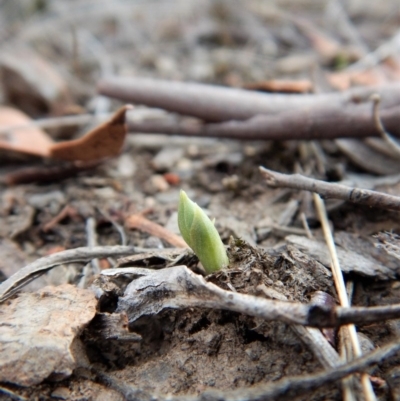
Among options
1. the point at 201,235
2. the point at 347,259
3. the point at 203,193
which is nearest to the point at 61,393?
the point at 201,235

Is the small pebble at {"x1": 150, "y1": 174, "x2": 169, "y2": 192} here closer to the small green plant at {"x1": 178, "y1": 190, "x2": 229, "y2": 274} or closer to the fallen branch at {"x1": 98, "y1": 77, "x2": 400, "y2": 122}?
the fallen branch at {"x1": 98, "y1": 77, "x2": 400, "y2": 122}

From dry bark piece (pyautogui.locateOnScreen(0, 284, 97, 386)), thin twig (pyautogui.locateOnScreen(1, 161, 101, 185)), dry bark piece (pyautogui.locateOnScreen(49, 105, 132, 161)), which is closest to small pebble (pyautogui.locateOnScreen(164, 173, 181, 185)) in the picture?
dry bark piece (pyautogui.locateOnScreen(49, 105, 132, 161))

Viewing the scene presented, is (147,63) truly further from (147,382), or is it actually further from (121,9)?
(147,382)

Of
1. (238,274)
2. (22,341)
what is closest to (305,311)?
(238,274)

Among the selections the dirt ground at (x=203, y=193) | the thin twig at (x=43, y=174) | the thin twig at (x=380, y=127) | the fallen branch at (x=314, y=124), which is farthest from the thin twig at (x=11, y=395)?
the thin twig at (x=380, y=127)

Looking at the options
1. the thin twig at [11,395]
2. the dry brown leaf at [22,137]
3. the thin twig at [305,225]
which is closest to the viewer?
the thin twig at [11,395]

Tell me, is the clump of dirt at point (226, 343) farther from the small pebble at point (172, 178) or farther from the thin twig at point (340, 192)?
the small pebble at point (172, 178)
